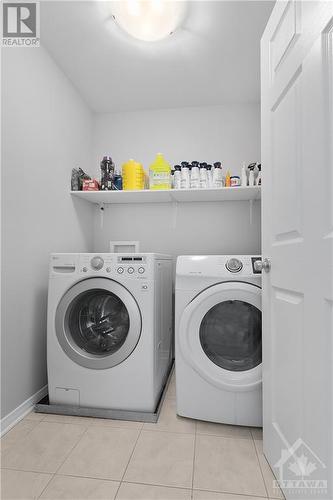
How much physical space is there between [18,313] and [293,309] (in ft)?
4.78

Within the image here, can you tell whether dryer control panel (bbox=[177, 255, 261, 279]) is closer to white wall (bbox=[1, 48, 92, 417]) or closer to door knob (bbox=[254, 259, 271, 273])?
door knob (bbox=[254, 259, 271, 273])

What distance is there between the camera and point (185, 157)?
256 centimetres

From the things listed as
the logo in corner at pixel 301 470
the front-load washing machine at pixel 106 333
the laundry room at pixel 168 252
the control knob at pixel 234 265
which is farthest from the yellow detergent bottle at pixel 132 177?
the logo in corner at pixel 301 470

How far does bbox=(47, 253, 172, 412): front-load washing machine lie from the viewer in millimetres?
1547

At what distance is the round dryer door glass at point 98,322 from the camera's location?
166cm

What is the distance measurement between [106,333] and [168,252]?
1.05m

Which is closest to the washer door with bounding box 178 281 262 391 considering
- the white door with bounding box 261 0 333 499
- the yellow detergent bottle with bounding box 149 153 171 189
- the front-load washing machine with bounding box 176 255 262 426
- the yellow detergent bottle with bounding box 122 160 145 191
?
the front-load washing machine with bounding box 176 255 262 426

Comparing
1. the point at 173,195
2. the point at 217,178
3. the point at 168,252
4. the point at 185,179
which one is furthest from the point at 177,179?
the point at 168,252

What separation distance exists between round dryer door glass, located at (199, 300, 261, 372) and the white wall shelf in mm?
1012

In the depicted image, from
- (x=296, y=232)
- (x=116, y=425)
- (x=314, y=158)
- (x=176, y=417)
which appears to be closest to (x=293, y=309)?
(x=296, y=232)

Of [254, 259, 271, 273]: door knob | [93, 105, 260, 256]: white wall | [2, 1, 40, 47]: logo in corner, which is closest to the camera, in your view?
[254, 259, 271, 273]: door knob

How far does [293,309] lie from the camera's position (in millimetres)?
953

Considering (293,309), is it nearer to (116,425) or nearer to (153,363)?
(153,363)

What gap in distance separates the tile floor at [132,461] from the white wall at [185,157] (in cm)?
146
